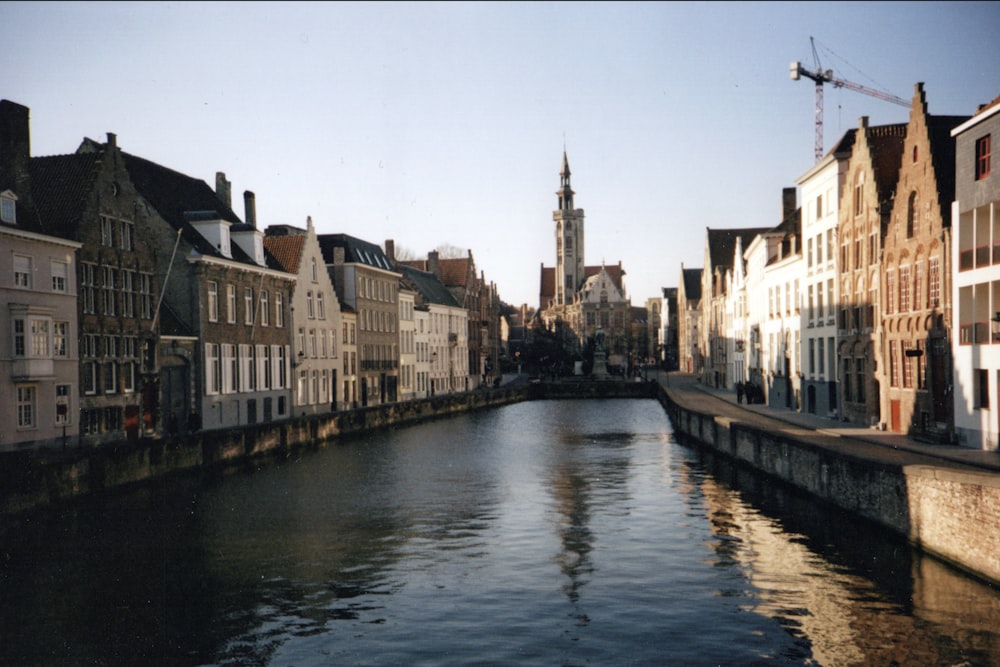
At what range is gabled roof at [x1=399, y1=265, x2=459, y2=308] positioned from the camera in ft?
287

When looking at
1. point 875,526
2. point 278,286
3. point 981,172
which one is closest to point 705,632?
point 875,526

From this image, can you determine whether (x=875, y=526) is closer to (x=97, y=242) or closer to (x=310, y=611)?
(x=310, y=611)

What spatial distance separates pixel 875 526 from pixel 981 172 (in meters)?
11.9

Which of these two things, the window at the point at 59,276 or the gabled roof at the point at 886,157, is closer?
the window at the point at 59,276

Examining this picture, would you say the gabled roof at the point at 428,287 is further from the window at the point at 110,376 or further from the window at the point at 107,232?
the window at the point at 110,376

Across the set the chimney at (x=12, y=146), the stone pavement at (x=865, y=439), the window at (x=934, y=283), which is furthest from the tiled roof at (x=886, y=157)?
the chimney at (x=12, y=146)

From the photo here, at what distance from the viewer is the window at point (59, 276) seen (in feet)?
115

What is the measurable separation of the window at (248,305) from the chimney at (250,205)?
7757mm

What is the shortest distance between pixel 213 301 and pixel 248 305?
152 inches

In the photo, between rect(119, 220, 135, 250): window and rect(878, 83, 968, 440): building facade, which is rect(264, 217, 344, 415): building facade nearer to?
rect(119, 220, 135, 250): window

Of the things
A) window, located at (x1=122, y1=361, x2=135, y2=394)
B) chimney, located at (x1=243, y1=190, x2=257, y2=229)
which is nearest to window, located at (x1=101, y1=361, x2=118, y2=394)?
window, located at (x1=122, y1=361, x2=135, y2=394)

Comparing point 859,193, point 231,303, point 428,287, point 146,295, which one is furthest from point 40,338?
point 428,287

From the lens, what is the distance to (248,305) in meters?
51.1

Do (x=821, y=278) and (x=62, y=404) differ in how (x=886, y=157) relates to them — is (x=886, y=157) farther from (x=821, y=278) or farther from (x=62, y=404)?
(x=62, y=404)
